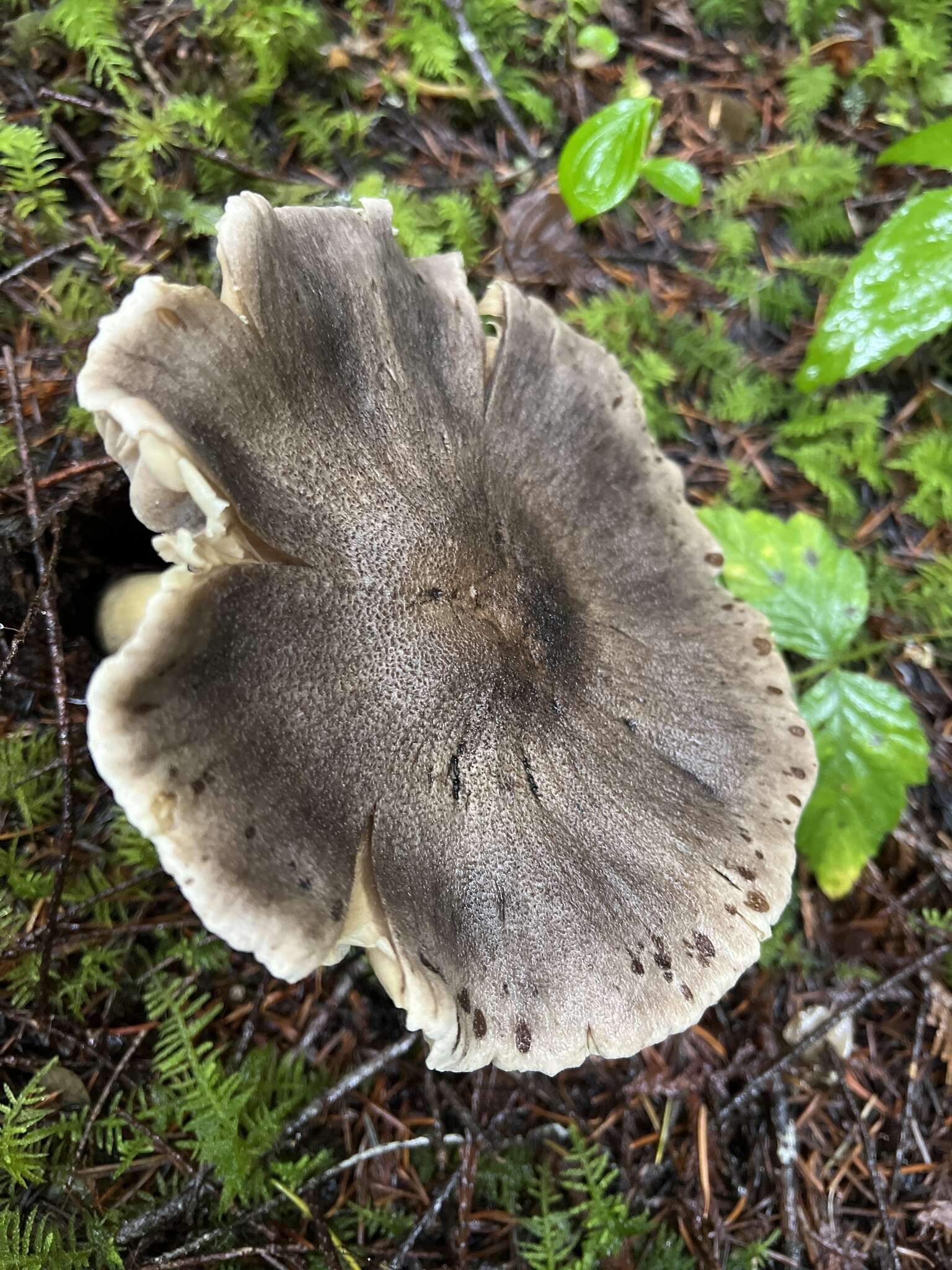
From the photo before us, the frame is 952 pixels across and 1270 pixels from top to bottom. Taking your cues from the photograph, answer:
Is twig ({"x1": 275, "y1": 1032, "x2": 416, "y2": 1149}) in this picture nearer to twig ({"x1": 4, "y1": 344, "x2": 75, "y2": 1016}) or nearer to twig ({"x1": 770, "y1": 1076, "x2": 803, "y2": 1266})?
twig ({"x1": 4, "y1": 344, "x2": 75, "y2": 1016})

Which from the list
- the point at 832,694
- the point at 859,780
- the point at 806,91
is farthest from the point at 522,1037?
the point at 806,91

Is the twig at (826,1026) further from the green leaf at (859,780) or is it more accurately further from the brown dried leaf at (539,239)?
the brown dried leaf at (539,239)

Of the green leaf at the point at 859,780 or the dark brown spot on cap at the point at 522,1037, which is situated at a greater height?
the dark brown spot on cap at the point at 522,1037

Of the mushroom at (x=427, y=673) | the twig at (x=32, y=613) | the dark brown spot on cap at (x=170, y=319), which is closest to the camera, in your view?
the mushroom at (x=427, y=673)

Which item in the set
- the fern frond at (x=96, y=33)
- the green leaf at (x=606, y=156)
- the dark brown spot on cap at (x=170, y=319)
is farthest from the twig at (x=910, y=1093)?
the fern frond at (x=96, y=33)

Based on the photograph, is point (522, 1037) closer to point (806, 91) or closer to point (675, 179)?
point (675, 179)

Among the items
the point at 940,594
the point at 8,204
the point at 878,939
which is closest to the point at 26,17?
the point at 8,204

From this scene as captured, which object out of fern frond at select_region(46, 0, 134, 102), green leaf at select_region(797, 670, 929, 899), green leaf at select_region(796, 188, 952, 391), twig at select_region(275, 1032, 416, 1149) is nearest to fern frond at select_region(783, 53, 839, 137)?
green leaf at select_region(796, 188, 952, 391)
